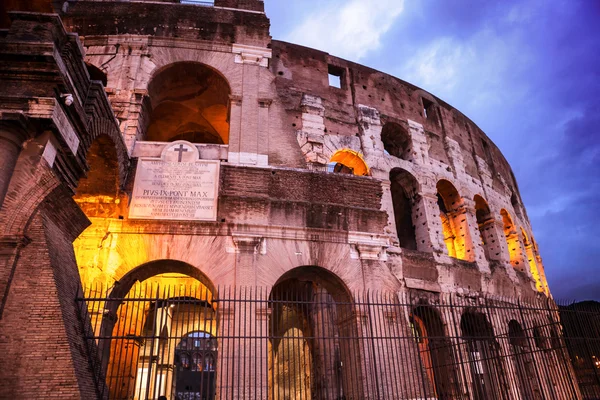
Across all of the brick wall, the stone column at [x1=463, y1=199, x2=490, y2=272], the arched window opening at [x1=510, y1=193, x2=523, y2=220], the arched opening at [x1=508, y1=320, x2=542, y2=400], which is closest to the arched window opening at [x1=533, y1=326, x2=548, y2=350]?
the arched opening at [x1=508, y1=320, x2=542, y2=400]

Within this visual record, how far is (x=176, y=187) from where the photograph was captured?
344 inches

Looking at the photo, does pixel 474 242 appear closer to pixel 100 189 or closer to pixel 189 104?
pixel 189 104

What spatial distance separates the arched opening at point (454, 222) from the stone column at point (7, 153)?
11719 millimetres

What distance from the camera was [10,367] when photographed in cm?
438

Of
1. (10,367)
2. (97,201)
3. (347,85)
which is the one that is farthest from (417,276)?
(10,367)

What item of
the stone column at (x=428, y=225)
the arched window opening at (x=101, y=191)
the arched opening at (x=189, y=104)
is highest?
the arched opening at (x=189, y=104)

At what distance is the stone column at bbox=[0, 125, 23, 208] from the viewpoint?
4.95m

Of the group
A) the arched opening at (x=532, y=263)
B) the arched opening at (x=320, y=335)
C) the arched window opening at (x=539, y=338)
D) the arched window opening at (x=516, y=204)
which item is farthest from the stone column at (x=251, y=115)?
the arched window opening at (x=516, y=204)

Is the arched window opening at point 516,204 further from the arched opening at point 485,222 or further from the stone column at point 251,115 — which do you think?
the stone column at point 251,115

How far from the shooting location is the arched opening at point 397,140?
13500mm

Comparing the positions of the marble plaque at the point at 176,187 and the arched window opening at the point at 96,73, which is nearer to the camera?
the marble plaque at the point at 176,187

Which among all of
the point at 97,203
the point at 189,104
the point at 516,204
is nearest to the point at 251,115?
the point at 189,104

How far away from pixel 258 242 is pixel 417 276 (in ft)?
15.8

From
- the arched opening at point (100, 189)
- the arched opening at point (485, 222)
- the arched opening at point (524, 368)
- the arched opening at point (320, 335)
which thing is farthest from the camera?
the arched opening at point (485, 222)
